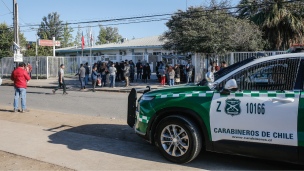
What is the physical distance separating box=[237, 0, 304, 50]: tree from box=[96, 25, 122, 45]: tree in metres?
58.0

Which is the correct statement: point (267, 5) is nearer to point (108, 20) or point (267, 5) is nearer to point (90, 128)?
point (108, 20)

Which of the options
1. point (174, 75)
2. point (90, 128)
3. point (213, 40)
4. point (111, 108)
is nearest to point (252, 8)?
point (213, 40)

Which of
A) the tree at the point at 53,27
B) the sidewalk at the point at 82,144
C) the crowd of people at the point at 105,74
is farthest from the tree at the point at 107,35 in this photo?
the sidewalk at the point at 82,144

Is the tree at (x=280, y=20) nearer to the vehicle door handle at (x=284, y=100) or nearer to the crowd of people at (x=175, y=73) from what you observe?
the crowd of people at (x=175, y=73)

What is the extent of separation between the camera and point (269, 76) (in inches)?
153

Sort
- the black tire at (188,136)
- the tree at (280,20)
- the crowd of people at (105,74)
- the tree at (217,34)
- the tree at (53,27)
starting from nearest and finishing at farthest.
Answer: the black tire at (188,136) < the crowd of people at (105,74) < the tree at (217,34) < the tree at (280,20) < the tree at (53,27)

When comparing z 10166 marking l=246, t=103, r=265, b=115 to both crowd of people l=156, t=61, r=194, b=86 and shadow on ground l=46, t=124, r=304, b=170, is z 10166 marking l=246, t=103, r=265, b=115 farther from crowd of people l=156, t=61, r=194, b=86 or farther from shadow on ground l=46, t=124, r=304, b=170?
crowd of people l=156, t=61, r=194, b=86

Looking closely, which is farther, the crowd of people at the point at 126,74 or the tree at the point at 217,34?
the tree at the point at 217,34

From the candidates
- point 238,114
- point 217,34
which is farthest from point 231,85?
point 217,34

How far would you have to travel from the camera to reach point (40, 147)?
5152mm

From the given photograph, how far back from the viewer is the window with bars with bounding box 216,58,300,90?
12.2ft

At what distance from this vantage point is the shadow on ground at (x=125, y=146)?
4168 millimetres

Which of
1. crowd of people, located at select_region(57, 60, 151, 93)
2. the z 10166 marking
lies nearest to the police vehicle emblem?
the z 10166 marking

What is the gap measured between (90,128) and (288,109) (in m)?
4.73
